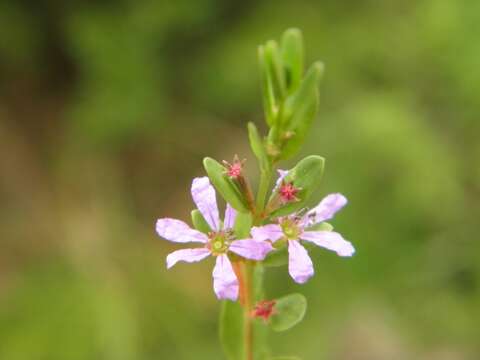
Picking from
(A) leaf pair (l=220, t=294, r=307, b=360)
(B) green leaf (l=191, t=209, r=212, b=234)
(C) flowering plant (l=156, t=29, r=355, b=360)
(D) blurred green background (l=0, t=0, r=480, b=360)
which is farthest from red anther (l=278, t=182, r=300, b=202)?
(D) blurred green background (l=0, t=0, r=480, b=360)

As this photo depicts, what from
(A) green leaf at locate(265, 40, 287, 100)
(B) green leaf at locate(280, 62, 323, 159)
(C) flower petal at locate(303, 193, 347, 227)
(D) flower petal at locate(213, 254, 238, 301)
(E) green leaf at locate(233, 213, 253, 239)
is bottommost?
(D) flower petal at locate(213, 254, 238, 301)

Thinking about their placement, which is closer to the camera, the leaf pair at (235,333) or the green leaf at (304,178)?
the green leaf at (304,178)

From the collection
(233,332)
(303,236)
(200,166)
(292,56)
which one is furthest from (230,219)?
(200,166)

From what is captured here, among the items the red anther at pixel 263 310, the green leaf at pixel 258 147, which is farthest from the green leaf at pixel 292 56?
the red anther at pixel 263 310

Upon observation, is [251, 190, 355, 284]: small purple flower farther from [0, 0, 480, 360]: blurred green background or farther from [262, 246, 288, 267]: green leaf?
[0, 0, 480, 360]: blurred green background

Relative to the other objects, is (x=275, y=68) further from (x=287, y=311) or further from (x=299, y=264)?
(x=287, y=311)

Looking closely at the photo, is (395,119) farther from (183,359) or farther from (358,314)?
(183,359)

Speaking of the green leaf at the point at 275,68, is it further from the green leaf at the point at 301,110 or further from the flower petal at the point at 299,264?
the flower petal at the point at 299,264
